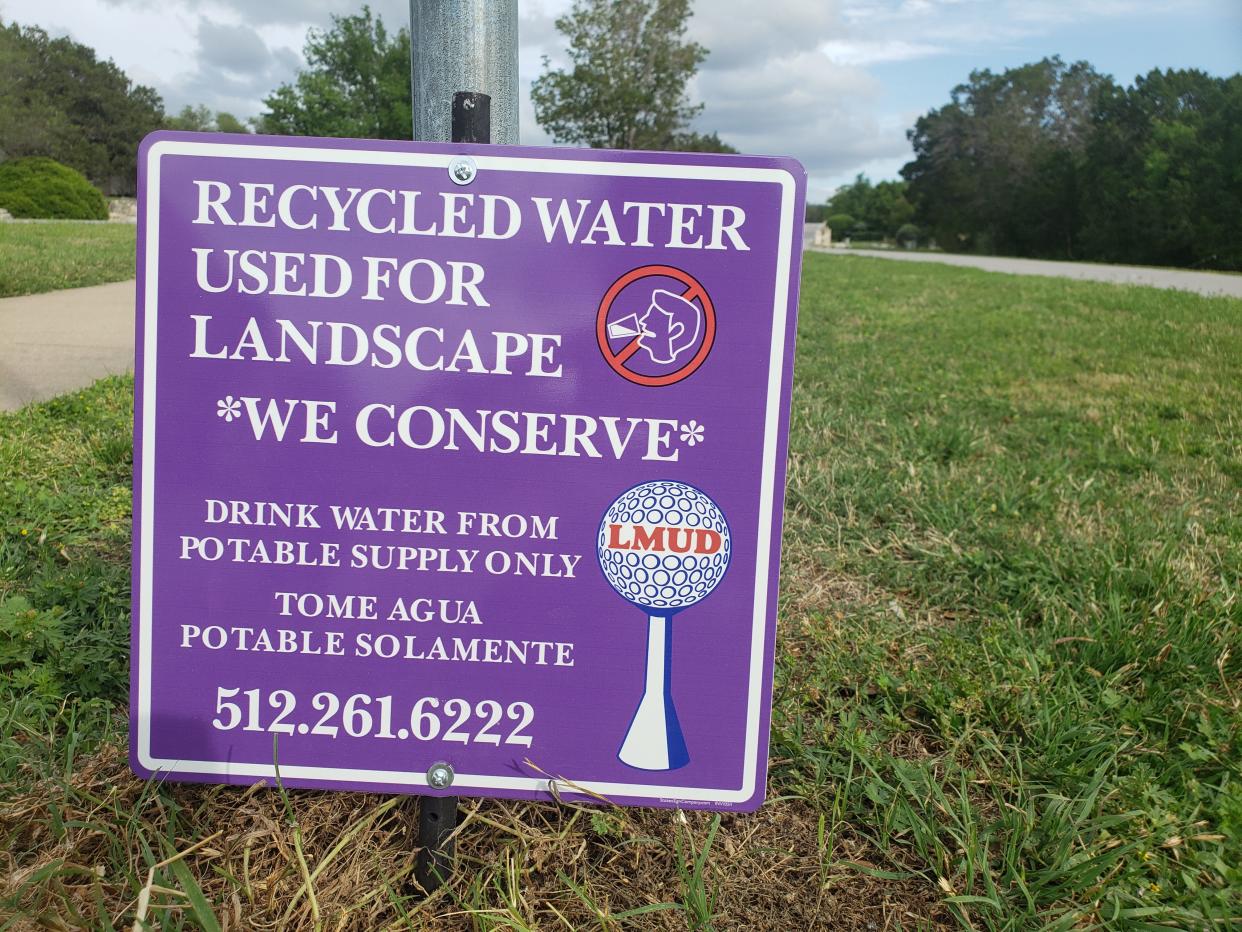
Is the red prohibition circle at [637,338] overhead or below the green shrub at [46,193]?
below

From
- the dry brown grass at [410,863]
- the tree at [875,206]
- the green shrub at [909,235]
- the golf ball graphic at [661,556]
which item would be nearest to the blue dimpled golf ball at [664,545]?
the golf ball graphic at [661,556]

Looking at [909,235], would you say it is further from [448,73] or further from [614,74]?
[448,73]

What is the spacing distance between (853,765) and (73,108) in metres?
72.5

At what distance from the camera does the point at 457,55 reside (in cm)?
188

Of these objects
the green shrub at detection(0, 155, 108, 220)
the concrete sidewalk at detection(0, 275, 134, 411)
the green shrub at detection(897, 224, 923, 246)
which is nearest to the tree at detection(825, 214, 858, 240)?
the green shrub at detection(897, 224, 923, 246)

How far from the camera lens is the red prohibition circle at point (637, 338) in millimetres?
1563

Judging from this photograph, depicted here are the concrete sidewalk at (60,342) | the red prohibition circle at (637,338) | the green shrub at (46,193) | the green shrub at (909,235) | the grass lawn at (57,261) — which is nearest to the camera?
the red prohibition circle at (637,338)

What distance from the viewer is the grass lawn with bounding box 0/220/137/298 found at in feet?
31.1

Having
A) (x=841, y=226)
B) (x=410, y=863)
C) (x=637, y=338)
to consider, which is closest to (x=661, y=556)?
(x=637, y=338)

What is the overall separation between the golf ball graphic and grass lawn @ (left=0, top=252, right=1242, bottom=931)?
44 cm

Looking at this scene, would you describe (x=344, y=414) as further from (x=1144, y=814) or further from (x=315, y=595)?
(x=1144, y=814)

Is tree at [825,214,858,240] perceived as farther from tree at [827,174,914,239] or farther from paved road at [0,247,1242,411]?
paved road at [0,247,1242,411]

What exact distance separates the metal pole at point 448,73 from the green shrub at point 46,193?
33612mm

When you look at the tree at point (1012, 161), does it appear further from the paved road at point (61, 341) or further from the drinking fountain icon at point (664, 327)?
the drinking fountain icon at point (664, 327)
